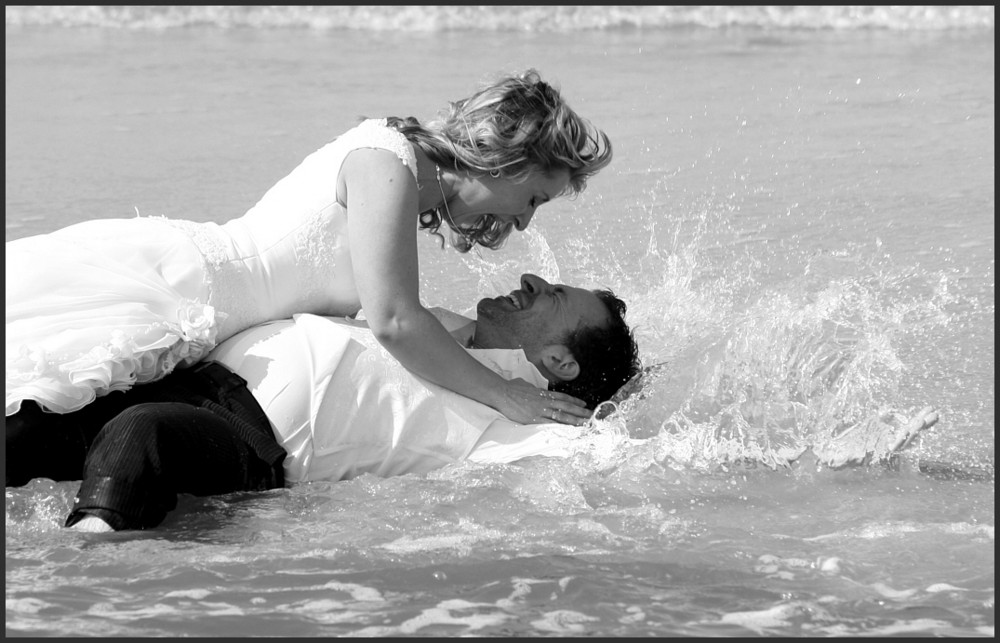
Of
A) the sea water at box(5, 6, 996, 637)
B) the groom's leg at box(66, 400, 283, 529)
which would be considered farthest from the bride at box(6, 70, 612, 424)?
the sea water at box(5, 6, 996, 637)

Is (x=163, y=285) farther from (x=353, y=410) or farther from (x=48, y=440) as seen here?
(x=353, y=410)

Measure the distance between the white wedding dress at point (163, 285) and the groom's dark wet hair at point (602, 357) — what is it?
2.62 ft

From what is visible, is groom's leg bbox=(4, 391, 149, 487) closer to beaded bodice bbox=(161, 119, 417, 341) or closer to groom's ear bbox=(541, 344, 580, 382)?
beaded bodice bbox=(161, 119, 417, 341)

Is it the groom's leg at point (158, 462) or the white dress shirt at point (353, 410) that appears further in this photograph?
the white dress shirt at point (353, 410)

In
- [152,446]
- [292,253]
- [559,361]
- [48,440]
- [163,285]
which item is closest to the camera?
[152,446]

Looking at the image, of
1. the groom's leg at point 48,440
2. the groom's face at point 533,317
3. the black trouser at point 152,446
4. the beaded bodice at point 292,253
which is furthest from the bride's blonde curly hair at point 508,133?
the groom's leg at point 48,440

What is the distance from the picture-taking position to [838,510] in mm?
4203

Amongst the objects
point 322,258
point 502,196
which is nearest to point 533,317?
point 502,196

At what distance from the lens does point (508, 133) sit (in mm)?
4426

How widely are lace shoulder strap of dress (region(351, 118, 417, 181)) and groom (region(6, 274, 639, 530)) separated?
584mm

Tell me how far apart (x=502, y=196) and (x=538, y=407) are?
0.73 m

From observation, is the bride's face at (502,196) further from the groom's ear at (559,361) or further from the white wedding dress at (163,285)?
the groom's ear at (559,361)

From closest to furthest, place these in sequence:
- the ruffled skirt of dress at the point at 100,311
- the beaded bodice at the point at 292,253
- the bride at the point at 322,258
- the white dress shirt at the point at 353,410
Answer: the ruffled skirt of dress at the point at 100,311 → the bride at the point at 322,258 → the white dress shirt at the point at 353,410 → the beaded bodice at the point at 292,253

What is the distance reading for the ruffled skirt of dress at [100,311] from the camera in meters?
3.94
